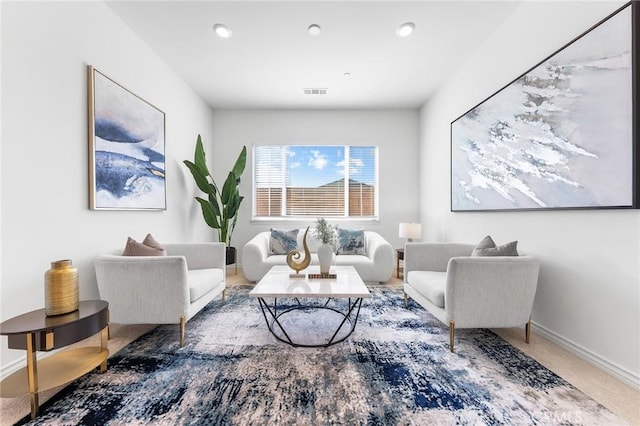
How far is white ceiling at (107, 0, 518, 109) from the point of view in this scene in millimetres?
2320

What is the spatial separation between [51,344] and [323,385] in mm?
1395

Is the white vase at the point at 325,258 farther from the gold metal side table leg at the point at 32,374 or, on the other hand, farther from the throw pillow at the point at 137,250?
the gold metal side table leg at the point at 32,374

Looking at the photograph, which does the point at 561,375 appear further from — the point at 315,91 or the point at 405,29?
the point at 315,91

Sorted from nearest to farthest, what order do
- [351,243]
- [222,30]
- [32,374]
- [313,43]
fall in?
[32,374] → [222,30] → [313,43] → [351,243]

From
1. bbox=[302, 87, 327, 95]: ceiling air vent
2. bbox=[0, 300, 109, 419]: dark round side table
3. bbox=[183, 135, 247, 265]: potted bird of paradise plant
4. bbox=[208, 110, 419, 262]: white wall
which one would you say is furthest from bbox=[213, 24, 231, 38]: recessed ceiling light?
bbox=[0, 300, 109, 419]: dark round side table

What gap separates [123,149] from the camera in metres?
2.51

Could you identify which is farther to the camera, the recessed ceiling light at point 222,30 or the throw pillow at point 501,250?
the recessed ceiling light at point 222,30

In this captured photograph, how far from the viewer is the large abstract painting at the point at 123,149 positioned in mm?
2219

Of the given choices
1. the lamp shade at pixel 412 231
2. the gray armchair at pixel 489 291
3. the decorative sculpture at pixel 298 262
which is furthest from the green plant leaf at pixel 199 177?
the gray armchair at pixel 489 291

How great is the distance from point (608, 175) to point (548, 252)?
2.24ft

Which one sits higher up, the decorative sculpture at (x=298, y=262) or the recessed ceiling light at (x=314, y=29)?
the recessed ceiling light at (x=314, y=29)

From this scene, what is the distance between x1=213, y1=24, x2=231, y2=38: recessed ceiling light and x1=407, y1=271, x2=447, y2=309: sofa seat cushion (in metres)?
2.88

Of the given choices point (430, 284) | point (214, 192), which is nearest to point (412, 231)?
point (430, 284)

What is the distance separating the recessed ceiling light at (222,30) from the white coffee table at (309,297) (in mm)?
2311
